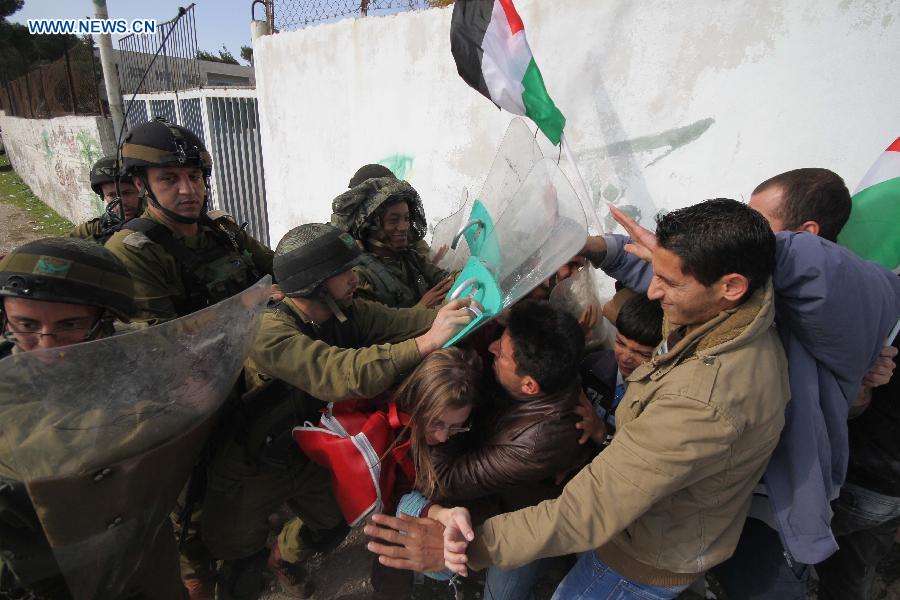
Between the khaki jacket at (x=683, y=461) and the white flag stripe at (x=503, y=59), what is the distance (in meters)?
1.46

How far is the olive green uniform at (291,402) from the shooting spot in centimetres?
162

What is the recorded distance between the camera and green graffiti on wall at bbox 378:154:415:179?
12.8ft

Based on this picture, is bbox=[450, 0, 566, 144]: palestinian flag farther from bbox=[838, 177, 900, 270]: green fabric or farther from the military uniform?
the military uniform

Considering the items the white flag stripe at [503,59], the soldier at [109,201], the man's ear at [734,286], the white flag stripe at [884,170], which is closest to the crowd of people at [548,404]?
the man's ear at [734,286]

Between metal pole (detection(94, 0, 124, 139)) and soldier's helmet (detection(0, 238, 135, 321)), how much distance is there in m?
7.12

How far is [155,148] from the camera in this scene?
225cm

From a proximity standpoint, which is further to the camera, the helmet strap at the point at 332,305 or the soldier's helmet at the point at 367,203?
the soldier's helmet at the point at 367,203

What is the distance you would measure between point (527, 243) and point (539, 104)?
994 mm

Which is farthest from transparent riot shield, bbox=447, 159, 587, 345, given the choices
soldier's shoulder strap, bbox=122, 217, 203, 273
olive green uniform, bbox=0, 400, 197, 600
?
soldier's shoulder strap, bbox=122, 217, 203, 273

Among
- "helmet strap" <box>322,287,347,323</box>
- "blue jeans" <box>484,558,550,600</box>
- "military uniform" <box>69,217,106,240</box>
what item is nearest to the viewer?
"helmet strap" <box>322,287,347,323</box>

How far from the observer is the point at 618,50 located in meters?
2.58

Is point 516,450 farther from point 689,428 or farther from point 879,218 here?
point 879,218

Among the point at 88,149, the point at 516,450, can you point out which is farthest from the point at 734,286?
the point at 88,149

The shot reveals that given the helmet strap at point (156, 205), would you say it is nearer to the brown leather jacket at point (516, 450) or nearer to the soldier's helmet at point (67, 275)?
the soldier's helmet at point (67, 275)
